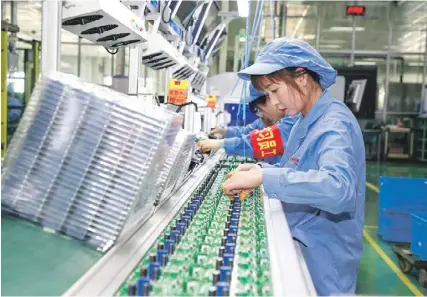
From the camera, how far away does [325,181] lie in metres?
1.43

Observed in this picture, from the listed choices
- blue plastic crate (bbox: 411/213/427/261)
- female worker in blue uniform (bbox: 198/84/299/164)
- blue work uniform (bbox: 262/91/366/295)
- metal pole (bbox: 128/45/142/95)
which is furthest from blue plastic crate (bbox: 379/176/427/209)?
blue work uniform (bbox: 262/91/366/295)

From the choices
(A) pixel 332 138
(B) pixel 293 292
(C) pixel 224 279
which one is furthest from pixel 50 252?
(A) pixel 332 138

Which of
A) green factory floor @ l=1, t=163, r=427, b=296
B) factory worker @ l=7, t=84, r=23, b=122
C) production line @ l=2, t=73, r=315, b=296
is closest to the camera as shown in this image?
green factory floor @ l=1, t=163, r=427, b=296

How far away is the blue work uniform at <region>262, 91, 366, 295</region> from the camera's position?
59.9 inches

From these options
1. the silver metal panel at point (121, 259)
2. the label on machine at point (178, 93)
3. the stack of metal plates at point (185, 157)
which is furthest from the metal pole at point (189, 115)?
the silver metal panel at point (121, 259)

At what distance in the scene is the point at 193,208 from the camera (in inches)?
65.3

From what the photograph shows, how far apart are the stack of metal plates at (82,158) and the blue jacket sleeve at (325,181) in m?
0.50

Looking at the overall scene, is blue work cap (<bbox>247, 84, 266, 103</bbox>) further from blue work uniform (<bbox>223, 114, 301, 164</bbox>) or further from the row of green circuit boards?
the row of green circuit boards

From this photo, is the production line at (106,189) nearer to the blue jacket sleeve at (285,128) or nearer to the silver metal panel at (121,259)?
the silver metal panel at (121,259)

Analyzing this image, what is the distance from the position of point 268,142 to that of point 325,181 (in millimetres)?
1710

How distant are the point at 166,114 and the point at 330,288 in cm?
102

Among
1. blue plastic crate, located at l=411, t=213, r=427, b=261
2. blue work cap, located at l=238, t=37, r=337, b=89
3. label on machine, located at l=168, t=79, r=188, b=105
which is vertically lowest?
blue plastic crate, located at l=411, t=213, r=427, b=261

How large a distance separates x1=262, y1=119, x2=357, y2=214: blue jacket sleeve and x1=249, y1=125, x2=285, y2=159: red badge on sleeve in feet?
4.99

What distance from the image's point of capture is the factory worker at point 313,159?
1558mm
